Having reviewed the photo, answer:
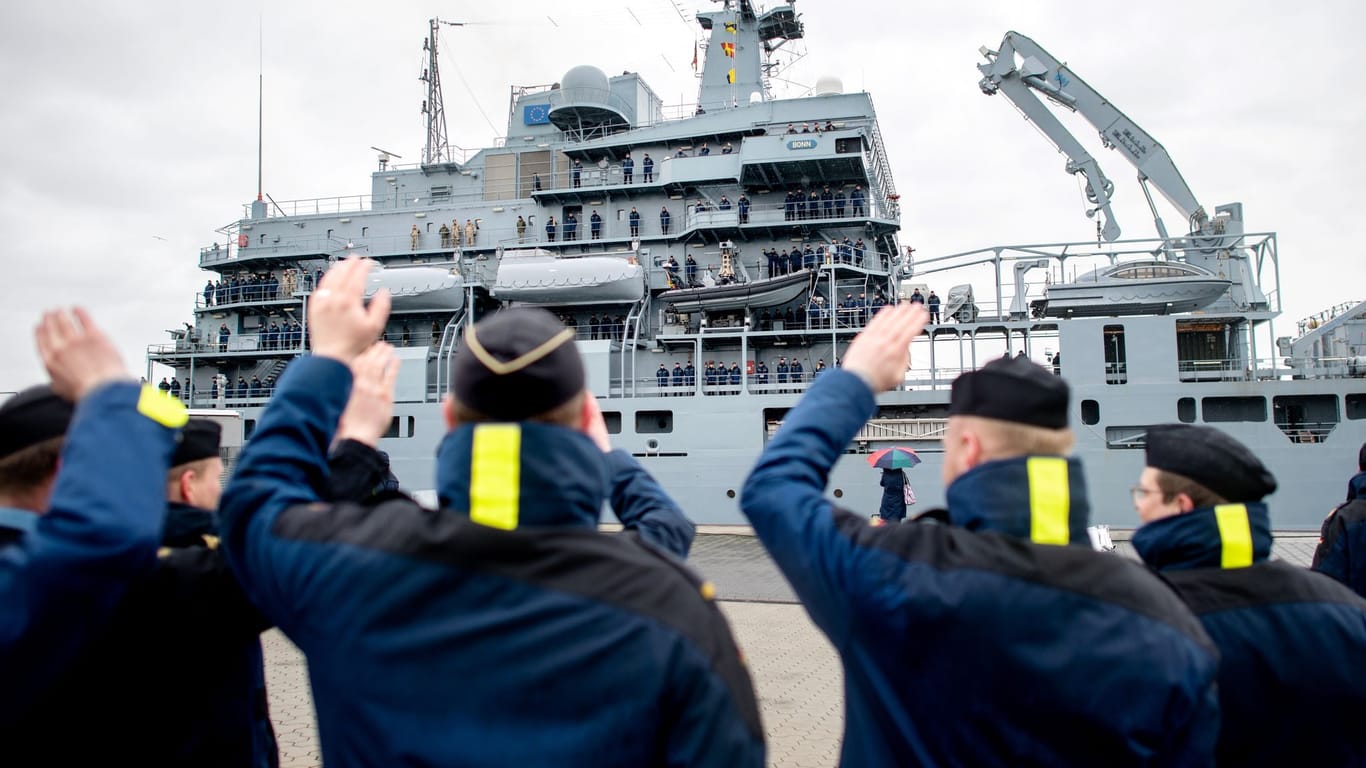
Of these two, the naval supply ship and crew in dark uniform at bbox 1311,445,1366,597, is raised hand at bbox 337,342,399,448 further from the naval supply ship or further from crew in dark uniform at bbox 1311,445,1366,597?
the naval supply ship

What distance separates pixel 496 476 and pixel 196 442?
1238 mm

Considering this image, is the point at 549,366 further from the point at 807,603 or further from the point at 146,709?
the point at 146,709

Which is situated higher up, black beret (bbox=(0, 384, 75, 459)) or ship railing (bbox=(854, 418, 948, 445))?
black beret (bbox=(0, 384, 75, 459))

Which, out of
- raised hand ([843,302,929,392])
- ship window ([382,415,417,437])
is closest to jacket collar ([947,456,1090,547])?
raised hand ([843,302,929,392])

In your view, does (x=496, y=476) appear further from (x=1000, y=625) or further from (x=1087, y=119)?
(x=1087, y=119)

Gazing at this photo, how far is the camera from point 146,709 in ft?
5.16

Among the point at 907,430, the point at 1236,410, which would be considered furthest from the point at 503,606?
the point at 1236,410

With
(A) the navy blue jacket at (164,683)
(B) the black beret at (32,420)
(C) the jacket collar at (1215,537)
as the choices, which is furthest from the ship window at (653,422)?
(B) the black beret at (32,420)

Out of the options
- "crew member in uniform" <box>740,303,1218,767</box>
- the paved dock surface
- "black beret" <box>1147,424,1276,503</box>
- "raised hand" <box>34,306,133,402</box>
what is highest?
"raised hand" <box>34,306,133,402</box>

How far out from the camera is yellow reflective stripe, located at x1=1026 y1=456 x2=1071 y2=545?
58.8 inches

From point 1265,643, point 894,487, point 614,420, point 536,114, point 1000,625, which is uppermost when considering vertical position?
point 536,114

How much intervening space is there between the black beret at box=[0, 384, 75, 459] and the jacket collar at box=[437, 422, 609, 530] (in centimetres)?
74

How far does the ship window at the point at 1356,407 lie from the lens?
14.9m

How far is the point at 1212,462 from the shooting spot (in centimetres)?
188
